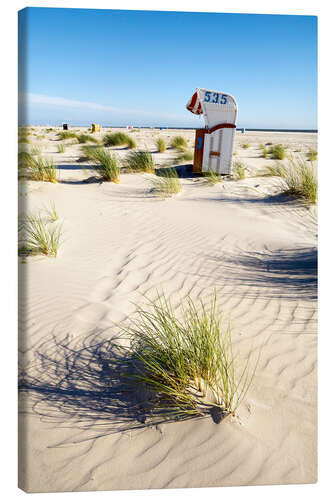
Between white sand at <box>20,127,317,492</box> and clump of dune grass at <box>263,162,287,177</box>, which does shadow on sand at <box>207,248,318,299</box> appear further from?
clump of dune grass at <box>263,162,287,177</box>

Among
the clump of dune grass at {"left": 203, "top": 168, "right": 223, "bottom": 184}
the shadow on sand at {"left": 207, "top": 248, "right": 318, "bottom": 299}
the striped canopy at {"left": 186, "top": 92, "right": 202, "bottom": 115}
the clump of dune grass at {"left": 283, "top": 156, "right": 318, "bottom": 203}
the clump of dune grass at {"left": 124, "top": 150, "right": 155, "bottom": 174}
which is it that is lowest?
the shadow on sand at {"left": 207, "top": 248, "right": 318, "bottom": 299}

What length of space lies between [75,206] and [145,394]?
13.6 ft

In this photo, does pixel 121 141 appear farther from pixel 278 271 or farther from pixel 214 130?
pixel 278 271

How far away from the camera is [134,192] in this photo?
6.61m

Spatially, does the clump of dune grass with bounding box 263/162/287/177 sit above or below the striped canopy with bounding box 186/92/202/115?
below

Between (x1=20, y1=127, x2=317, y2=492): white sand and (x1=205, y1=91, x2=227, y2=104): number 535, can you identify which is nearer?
(x1=20, y1=127, x2=317, y2=492): white sand

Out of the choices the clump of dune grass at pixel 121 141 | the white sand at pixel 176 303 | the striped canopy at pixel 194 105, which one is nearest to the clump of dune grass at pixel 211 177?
the striped canopy at pixel 194 105

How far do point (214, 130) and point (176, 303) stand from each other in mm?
5309

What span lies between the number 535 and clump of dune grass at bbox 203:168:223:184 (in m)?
1.35

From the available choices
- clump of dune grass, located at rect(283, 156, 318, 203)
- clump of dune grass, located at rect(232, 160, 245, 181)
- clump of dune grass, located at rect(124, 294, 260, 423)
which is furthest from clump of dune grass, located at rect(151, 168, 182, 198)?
clump of dune grass, located at rect(124, 294, 260, 423)

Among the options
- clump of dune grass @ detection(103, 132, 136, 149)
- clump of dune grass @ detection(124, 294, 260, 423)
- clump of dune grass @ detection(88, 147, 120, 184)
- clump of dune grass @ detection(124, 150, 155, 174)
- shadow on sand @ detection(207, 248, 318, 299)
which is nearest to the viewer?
clump of dune grass @ detection(124, 294, 260, 423)

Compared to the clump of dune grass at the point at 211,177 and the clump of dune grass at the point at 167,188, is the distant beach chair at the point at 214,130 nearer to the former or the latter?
the clump of dune grass at the point at 211,177

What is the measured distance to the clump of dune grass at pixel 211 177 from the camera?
716 cm

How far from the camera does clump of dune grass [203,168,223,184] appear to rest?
7164 mm
